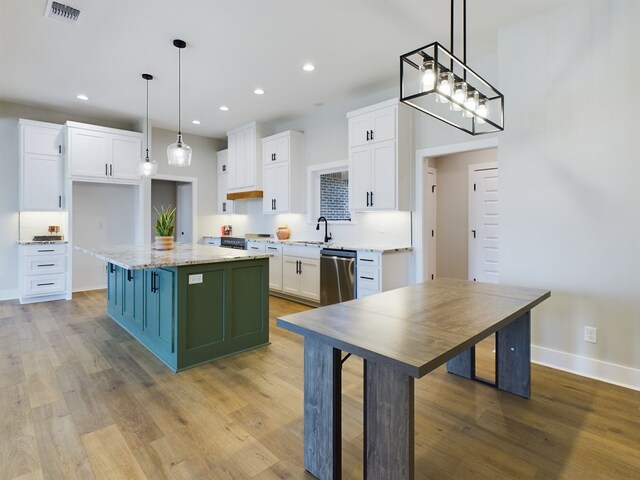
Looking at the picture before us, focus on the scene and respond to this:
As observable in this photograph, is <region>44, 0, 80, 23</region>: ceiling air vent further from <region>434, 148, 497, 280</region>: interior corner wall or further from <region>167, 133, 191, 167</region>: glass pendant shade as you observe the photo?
<region>434, 148, 497, 280</region>: interior corner wall

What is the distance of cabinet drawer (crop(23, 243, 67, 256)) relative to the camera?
5234 mm

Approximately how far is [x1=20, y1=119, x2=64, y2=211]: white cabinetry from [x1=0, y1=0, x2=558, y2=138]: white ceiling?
46 centimetres

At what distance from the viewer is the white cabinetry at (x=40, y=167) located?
5.30m

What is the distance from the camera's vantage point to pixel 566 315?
295cm

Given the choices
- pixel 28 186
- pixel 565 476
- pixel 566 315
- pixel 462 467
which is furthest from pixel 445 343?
pixel 28 186

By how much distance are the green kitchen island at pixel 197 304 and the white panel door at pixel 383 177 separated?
1830 mm

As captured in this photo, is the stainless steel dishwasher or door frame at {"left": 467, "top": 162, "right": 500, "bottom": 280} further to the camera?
door frame at {"left": 467, "top": 162, "right": 500, "bottom": 280}

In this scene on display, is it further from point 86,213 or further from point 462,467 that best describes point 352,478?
point 86,213

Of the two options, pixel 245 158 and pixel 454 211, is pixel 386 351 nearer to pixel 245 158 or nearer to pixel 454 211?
pixel 454 211

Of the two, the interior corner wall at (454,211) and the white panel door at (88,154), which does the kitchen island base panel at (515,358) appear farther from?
the white panel door at (88,154)

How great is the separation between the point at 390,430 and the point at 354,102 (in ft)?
15.5

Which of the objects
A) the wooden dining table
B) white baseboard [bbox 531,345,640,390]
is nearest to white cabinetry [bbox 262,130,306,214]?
the wooden dining table

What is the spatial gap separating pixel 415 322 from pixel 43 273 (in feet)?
19.6

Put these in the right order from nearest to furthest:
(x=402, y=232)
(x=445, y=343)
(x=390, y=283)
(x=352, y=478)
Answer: (x=445, y=343)
(x=352, y=478)
(x=390, y=283)
(x=402, y=232)
